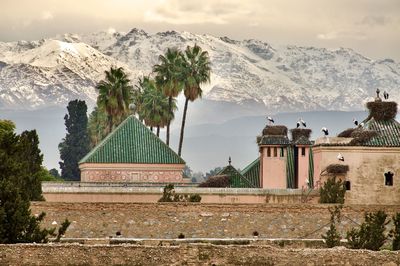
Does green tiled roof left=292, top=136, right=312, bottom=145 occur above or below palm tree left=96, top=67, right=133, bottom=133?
below

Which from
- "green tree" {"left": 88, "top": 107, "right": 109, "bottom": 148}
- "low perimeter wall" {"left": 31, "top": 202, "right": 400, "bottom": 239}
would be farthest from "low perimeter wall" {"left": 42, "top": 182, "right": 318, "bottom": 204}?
"green tree" {"left": 88, "top": 107, "right": 109, "bottom": 148}

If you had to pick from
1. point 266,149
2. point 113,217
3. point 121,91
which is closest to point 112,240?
point 113,217

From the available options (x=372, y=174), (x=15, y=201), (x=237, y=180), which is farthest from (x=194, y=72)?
(x=15, y=201)

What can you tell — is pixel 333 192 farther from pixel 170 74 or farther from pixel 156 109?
pixel 156 109

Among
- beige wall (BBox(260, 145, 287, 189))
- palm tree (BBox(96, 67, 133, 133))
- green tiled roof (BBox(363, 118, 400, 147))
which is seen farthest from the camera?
palm tree (BBox(96, 67, 133, 133))

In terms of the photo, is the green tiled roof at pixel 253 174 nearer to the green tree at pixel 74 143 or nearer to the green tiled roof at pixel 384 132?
the green tiled roof at pixel 384 132

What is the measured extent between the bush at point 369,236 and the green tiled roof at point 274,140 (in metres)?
25.0

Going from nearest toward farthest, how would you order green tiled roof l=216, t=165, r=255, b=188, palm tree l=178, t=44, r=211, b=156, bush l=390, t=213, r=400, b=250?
1. bush l=390, t=213, r=400, b=250
2. green tiled roof l=216, t=165, r=255, b=188
3. palm tree l=178, t=44, r=211, b=156

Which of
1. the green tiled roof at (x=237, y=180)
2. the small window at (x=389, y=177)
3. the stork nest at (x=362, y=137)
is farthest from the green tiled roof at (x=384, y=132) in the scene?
the green tiled roof at (x=237, y=180)

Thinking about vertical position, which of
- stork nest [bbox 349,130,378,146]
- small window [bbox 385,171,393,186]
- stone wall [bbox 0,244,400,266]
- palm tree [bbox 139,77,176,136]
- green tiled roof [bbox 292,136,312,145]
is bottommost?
Result: stone wall [bbox 0,244,400,266]

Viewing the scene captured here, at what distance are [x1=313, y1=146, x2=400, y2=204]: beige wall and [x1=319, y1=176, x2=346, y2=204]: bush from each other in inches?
43.8

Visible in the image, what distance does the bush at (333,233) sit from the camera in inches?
1988

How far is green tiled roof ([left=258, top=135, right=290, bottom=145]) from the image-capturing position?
75.5 m

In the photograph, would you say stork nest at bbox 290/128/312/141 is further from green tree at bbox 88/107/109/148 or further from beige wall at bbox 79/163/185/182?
green tree at bbox 88/107/109/148
